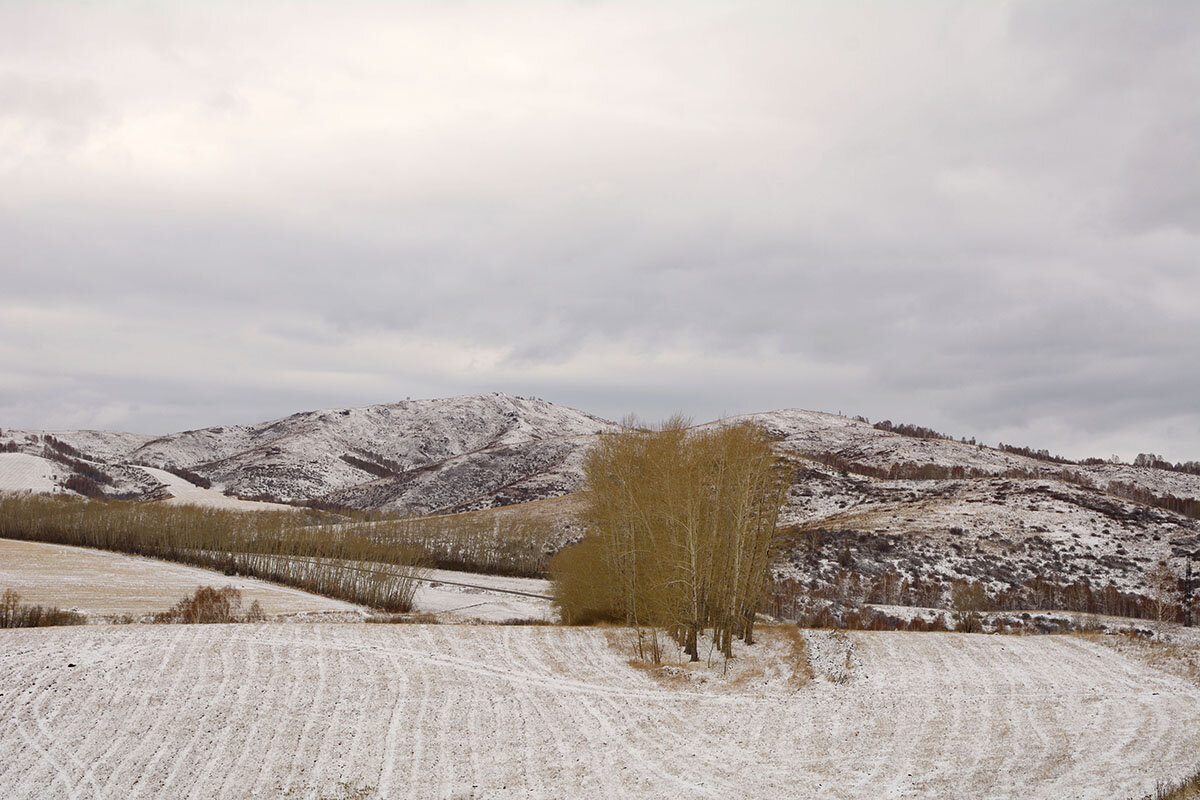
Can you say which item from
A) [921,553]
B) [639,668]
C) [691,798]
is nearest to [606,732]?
[691,798]

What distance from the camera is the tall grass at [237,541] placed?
82750 mm

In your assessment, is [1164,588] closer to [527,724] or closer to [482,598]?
[482,598]

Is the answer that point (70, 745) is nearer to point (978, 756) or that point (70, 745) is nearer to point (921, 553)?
point (978, 756)

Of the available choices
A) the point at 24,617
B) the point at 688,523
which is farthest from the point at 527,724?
the point at 24,617

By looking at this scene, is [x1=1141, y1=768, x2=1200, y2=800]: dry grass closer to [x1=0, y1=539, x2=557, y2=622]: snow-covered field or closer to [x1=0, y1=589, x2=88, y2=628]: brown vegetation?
[x1=0, y1=539, x2=557, y2=622]: snow-covered field

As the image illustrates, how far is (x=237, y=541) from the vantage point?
108625mm

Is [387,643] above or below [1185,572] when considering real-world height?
below

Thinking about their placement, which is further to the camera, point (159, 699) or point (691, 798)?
point (159, 699)

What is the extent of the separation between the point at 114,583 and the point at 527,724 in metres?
68.5

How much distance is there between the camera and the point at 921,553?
286ft

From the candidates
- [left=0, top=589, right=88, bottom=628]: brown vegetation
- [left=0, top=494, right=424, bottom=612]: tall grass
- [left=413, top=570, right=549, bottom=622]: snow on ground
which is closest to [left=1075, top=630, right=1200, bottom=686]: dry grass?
[left=413, top=570, right=549, bottom=622]: snow on ground

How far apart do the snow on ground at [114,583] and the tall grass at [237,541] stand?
347cm

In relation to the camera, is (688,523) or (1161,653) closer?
(688,523)

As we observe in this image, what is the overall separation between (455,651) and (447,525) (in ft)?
328
